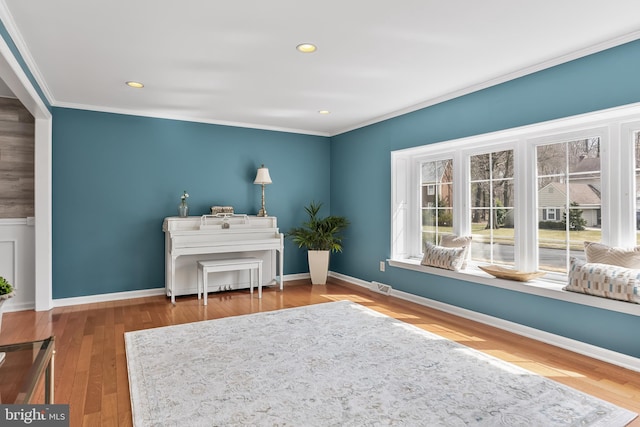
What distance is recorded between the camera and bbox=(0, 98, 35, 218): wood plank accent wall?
4.12m

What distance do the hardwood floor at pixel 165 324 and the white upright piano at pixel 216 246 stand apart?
0.19 meters

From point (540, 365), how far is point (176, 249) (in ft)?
12.3

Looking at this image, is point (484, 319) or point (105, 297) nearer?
point (484, 319)

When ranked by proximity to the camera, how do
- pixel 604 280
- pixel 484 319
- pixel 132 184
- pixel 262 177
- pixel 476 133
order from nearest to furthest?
1. pixel 604 280
2. pixel 484 319
3. pixel 476 133
4. pixel 132 184
5. pixel 262 177

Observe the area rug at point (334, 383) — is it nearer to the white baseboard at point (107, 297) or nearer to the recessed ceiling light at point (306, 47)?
the white baseboard at point (107, 297)

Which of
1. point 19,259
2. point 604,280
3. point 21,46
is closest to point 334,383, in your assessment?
point 604,280

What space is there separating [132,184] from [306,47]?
3069 mm

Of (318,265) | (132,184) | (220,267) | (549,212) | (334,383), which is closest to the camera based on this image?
(334,383)

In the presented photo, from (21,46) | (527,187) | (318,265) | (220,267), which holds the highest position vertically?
(21,46)

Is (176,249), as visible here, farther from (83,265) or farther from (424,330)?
(424,330)

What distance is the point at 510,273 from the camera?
342cm

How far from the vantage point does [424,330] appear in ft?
11.2

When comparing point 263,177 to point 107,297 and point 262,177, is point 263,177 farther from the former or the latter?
point 107,297

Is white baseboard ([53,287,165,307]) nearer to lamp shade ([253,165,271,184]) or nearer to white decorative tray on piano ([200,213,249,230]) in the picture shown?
white decorative tray on piano ([200,213,249,230])
